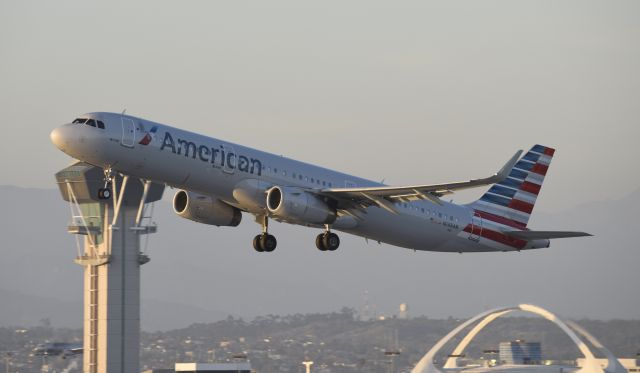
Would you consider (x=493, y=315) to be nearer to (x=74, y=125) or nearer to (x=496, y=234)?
(x=496, y=234)

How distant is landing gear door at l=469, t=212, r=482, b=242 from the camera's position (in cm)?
6028

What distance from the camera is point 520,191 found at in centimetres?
6494

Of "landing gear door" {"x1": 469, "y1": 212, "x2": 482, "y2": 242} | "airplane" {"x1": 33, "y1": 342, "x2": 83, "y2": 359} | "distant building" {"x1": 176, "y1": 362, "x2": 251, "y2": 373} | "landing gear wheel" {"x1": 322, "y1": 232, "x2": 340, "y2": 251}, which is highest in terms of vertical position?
"landing gear door" {"x1": 469, "y1": 212, "x2": 482, "y2": 242}

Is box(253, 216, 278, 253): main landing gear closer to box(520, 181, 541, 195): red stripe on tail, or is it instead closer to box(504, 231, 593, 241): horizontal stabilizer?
box(504, 231, 593, 241): horizontal stabilizer

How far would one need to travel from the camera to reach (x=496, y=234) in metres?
61.3

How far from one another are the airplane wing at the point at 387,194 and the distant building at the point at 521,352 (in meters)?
50.7

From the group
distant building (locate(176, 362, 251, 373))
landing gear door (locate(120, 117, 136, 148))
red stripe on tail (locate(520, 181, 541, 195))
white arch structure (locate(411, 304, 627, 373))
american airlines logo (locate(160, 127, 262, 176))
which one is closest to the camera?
landing gear door (locate(120, 117, 136, 148))

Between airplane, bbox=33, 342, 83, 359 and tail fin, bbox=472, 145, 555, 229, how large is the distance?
5502 cm

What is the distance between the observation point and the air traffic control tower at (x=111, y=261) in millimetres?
95062

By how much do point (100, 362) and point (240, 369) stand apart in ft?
37.8

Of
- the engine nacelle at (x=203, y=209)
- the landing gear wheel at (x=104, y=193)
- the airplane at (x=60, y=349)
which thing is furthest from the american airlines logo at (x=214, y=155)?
the airplane at (x=60, y=349)

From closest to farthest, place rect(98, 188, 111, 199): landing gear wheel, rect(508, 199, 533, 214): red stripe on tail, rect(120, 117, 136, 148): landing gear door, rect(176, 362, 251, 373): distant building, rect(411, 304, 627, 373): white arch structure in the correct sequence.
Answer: rect(120, 117, 136, 148): landing gear door < rect(98, 188, 111, 199): landing gear wheel < rect(508, 199, 533, 214): red stripe on tail < rect(411, 304, 627, 373): white arch structure < rect(176, 362, 251, 373): distant building

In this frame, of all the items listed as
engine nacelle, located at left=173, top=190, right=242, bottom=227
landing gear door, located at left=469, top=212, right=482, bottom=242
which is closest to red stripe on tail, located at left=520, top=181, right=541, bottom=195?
landing gear door, located at left=469, top=212, right=482, bottom=242

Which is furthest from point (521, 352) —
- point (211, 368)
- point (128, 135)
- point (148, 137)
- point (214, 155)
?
point (128, 135)
